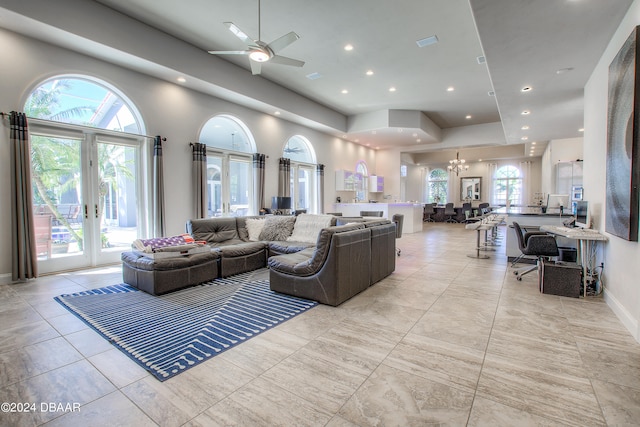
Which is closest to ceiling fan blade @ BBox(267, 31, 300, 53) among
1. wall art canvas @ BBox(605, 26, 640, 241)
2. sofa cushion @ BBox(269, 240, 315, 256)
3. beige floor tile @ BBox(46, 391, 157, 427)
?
sofa cushion @ BBox(269, 240, 315, 256)

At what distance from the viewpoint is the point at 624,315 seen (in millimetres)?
2955

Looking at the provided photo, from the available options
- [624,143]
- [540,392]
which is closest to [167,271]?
[540,392]

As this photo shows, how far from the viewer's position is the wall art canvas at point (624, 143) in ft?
8.87

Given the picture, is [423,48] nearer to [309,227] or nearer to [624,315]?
[309,227]

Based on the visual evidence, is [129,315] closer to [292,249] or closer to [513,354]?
[292,249]

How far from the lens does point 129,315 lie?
3.15m

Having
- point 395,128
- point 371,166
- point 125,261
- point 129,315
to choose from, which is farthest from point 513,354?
point 371,166

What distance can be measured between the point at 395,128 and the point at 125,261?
27.3 ft

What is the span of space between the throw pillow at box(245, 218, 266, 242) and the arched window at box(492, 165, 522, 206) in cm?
1432

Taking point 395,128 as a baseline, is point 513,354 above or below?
below

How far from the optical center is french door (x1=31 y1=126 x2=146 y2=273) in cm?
Result: 470

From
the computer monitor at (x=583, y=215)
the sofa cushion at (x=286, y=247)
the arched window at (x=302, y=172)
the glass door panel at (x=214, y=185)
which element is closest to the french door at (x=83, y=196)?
the glass door panel at (x=214, y=185)

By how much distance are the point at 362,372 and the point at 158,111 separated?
599 centimetres

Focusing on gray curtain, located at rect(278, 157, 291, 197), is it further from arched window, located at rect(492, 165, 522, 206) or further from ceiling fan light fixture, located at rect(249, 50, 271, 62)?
arched window, located at rect(492, 165, 522, 206)
